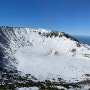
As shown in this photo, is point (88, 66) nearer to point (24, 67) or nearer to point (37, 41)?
point (24, 67)

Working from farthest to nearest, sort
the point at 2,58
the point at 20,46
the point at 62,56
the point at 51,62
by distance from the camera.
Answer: the point at 20,46
the point at 62,56
the point at 51,62
the point at 2,58

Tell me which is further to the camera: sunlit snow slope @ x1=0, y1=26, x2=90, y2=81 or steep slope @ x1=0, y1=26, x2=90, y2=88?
sunlit snow slope @ x1=0, y1=26, x2=90, y2=81

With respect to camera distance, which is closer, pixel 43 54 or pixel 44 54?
pixel 43 54

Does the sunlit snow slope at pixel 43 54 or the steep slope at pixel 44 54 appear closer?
the steep slope at pixel 44 54

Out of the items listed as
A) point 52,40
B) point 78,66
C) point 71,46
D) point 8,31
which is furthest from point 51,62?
point 8,31

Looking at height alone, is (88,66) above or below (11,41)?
below
